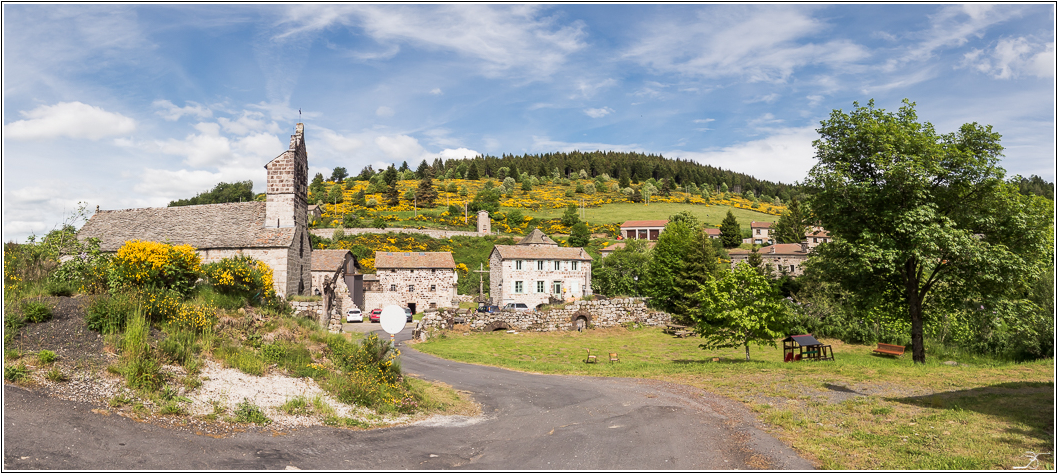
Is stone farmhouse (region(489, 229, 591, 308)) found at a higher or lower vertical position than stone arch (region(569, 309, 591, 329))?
higher

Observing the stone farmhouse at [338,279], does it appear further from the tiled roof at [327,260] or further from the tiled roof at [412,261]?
the tiled roof at [412,261]

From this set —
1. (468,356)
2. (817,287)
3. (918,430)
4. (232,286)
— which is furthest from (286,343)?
(817,287)

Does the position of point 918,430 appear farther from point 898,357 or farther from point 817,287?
point 817,287

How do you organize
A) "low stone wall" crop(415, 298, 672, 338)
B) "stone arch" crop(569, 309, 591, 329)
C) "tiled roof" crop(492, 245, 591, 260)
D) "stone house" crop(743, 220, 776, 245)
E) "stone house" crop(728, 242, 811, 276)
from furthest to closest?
"stone house" crop(743, 220, 776, 245), "stone house" crop(728, 242, 811, 276), "tiled roof" crop(492, 245, 591, 260), "stone arch" crop(569, 309, 591, 329), "low stone wall" crop(415, 298, 672, 338)

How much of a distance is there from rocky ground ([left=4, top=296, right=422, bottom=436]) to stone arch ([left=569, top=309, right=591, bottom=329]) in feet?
103

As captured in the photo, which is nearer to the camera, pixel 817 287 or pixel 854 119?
pixel 854 119

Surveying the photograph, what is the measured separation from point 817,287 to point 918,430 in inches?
1322

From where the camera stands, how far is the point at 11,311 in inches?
430

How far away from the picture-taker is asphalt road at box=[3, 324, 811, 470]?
7.08 m

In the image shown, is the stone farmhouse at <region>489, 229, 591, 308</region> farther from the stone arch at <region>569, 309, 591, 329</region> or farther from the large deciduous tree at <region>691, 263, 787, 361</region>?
the large deciduous tree at <region>691, 263, 787, 361</region>

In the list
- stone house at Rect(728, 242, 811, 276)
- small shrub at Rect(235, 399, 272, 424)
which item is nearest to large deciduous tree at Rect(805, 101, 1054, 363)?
small shrub at Rect(235, 399, 272, 424)

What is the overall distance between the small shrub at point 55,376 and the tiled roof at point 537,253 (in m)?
44.6

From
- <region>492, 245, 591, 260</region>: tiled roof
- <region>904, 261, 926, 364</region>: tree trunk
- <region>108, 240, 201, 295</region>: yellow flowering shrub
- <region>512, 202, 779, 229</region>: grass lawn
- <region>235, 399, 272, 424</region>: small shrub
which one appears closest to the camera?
<region>235, 399, 272, 424</region>: small shrub

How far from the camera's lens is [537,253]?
5472cm
